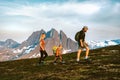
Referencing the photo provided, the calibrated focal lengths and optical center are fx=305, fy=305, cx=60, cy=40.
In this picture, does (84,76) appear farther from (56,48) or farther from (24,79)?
(56,48)

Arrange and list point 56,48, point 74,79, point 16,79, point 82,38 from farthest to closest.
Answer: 1. point 56,48
2. point 82,38
3. point 16,79
4. point 74,79

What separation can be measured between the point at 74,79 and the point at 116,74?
360 cm

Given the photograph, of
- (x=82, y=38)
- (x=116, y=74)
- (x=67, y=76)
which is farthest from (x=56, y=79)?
(x=82, y=38)

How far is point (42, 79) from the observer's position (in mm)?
26484

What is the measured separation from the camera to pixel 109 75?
25047 millimetres

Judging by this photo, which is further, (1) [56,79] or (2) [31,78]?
(2) [31,78]

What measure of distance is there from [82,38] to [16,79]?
10.2m

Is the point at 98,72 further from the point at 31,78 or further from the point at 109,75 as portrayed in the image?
the point at 31,78

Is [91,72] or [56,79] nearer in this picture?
[56,79]

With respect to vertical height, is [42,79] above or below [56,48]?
below

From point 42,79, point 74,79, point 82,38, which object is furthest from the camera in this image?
point 82,38

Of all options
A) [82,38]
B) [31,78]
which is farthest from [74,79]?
[82,38]

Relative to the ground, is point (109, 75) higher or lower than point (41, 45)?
lower

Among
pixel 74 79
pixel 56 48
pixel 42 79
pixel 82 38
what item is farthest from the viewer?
pixel 56 48
